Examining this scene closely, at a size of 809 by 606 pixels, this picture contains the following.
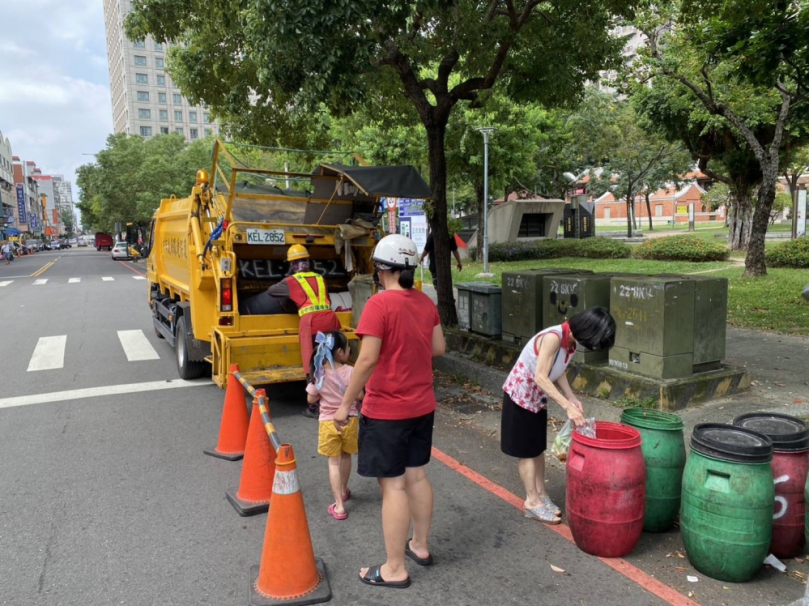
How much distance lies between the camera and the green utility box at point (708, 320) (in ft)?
18.6

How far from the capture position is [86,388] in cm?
769

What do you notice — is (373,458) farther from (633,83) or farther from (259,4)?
(633,83)

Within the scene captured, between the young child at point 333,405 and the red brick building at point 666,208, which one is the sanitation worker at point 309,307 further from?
the red brick building at point 666,208

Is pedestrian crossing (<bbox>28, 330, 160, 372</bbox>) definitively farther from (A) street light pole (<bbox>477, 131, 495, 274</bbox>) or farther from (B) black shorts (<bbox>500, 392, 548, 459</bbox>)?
(A) street light pole (<bbox>477, 131, 495, 274</bbox>)

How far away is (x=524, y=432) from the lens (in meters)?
3.85

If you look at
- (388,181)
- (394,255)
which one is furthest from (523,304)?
(394,255)

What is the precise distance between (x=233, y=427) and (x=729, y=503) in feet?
12.6

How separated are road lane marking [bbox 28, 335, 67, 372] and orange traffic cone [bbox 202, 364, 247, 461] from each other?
5086 mm

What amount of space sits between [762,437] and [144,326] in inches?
474

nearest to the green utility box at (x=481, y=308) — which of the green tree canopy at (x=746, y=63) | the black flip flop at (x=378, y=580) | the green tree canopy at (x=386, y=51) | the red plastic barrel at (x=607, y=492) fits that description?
the green tree canopy at (x=386, y=51)

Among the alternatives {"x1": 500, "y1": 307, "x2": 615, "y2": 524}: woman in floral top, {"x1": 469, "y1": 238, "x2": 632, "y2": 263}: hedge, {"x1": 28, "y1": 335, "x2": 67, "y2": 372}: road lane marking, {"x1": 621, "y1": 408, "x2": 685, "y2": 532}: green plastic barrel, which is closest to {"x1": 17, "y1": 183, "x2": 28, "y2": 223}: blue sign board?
{"x1": 469, "y1": 238, "x2": 632, "y2": 263}: hedge

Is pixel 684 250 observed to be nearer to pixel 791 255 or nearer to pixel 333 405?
pixel 791 255

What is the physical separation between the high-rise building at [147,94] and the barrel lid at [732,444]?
10341cm

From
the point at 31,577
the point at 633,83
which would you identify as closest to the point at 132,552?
the point at 31,577
